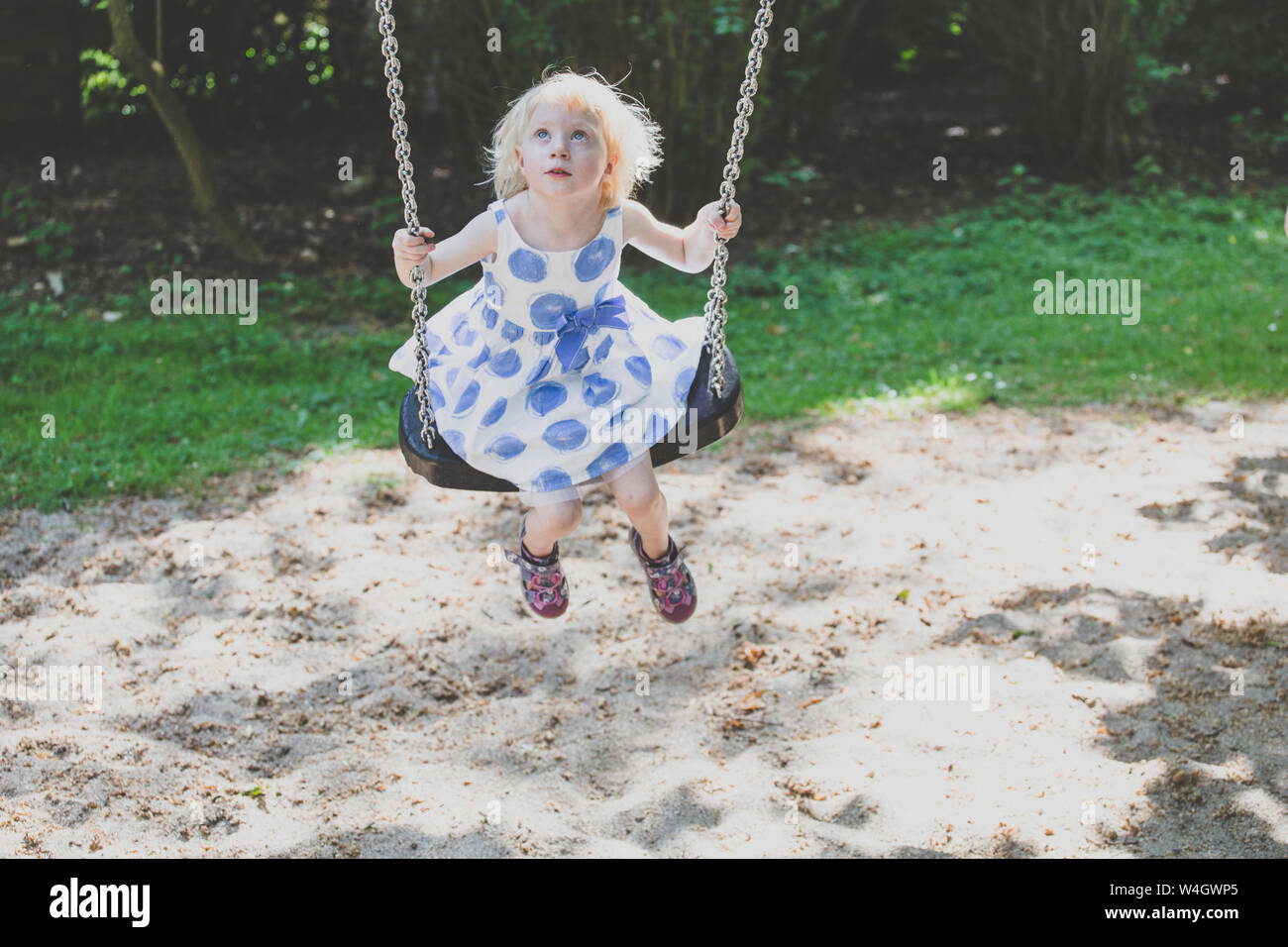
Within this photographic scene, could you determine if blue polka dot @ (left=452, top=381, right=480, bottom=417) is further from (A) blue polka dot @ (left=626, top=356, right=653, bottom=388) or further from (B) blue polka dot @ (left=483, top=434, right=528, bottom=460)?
(A) blue polka dot @ (left=626, top=356, right=653, bottom=388)

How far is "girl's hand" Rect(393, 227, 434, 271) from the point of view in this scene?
3225 mm

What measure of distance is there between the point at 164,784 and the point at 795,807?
1835 mm

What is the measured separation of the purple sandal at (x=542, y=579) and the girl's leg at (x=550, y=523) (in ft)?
0.13

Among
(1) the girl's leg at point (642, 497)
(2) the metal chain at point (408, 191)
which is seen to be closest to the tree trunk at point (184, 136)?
(2) the metal chain at point (408, 191)

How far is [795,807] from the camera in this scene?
3.87 m

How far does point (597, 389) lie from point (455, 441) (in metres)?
0.38

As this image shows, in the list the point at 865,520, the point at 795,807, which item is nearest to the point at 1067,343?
the point at 865,520

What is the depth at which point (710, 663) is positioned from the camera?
185 inches

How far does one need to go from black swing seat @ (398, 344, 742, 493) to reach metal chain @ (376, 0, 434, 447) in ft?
0.10

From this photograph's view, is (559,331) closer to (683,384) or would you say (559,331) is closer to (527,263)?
(527,263)

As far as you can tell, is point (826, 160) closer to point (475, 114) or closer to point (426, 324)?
point (475, 114)

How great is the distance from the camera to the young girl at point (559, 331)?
329cm

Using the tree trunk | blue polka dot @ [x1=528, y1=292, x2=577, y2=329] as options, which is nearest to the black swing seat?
blue polka dot @ [x1=528, y1=292, x2=577, y2=329]

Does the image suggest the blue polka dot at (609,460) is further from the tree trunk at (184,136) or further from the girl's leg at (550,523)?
the tree trunk at (184,136)
